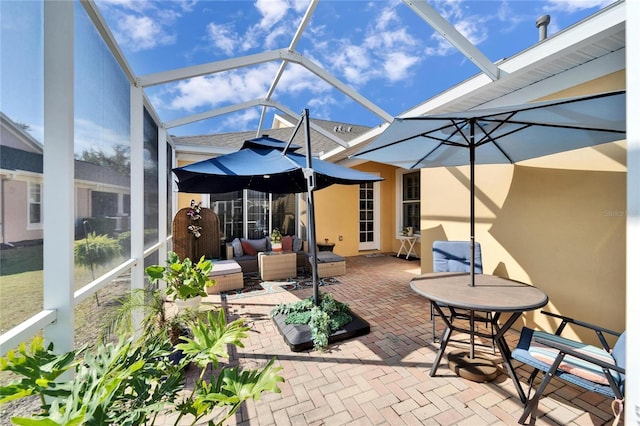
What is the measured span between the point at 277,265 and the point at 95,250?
4.02 meters

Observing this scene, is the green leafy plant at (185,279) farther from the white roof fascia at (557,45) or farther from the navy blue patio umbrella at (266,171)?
the white roof fascia at (557,45)

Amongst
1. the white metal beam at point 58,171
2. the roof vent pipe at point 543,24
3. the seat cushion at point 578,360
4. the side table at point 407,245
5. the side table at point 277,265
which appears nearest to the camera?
the white metal beam at point 58,171

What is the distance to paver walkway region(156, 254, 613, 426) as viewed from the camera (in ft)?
6.72

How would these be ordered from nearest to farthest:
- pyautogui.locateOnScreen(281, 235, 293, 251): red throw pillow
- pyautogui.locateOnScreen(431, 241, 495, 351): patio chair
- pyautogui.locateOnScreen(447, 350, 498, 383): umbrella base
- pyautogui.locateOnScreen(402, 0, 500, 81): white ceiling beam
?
pyautogui.locateOnScreen(447, 350, 498, 383): umbrella base → pyautogui.locateOnScreen(402, 0, 500, 81): white ceiling beam → pyautogui.locateOnScreen(431, 241, 495, 351): patio chair → pyautogui.locateOnScreen(281, 235, 293, 251): red throw pillow

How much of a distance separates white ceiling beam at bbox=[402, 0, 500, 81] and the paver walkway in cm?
353

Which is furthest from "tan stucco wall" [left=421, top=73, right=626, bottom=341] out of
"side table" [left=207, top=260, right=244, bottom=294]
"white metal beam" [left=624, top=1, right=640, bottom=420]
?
"side table" [left=207, top=260, right=244, bottom=294]

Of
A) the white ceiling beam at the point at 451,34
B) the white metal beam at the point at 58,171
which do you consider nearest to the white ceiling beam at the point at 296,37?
the white ceiling beam at the point at 451,34

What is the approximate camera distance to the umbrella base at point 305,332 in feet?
9.95

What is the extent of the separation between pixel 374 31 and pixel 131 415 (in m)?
5.83

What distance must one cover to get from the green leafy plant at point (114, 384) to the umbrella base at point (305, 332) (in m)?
1.71

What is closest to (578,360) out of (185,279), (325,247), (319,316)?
(319,316)

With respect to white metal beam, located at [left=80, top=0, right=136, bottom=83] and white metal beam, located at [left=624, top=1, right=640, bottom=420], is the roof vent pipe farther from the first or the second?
white metal beam, located at [left=80, top=0, right=136, bottom=83]

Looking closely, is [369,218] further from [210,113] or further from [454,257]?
[210,113]

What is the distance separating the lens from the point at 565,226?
10.3 feet
